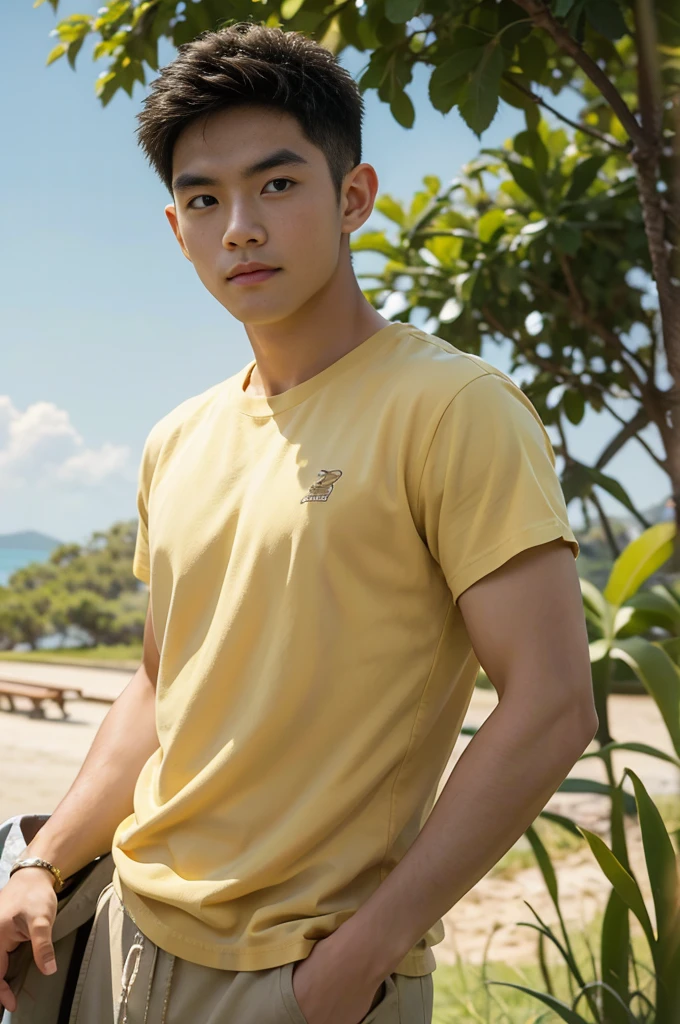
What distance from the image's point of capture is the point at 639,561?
2273 mm

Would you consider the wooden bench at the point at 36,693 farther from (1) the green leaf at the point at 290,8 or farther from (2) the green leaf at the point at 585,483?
(1) the green leaf at the point at 290,8

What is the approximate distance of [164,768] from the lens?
1.02 metres

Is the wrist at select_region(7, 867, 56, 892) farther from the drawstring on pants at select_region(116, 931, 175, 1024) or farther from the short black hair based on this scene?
the short black hair

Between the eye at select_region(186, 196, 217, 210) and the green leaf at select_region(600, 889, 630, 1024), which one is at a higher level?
the eye at select_region(186, 196, 217, 210)

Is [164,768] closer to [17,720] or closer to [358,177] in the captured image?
[358,177]

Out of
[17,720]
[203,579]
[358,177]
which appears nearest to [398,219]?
[358,177]

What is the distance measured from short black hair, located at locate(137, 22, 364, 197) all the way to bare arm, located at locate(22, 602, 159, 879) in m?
0.57

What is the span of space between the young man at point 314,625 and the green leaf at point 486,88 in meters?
0.40

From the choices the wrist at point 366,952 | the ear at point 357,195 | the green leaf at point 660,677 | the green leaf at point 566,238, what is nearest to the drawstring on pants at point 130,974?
the wrist at point 366,952

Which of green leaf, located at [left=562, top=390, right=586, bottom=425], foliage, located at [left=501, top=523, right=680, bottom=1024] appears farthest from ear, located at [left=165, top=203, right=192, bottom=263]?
green leaf, located at [left=562, top=390, right=586, bottom=425]

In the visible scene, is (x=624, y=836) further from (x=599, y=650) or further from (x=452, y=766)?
(x=452, y=766)

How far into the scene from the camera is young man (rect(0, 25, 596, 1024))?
85cm

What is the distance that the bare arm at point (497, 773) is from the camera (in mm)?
835

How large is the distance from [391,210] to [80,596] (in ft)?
36.1
